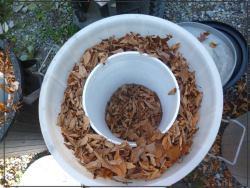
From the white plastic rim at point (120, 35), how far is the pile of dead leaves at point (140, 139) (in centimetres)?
2

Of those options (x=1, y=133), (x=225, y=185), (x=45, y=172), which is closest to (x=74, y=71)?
(x=1, y=133)

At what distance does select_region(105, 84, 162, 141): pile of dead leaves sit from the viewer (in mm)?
1228

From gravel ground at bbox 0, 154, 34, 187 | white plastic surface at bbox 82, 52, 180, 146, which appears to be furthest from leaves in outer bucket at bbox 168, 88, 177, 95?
gravel ground at bbox 0, 154, 34, 187

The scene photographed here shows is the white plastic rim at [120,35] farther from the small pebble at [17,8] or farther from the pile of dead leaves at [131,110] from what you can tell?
the small pebble at [17,8]

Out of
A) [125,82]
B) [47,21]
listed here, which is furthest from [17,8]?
[125,82]

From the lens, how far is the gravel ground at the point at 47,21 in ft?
5.49

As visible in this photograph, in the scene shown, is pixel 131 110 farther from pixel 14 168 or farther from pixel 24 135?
pixel 14 168

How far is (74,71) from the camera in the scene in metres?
1.14

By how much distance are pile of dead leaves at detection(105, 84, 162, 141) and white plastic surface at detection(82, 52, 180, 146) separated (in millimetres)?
19

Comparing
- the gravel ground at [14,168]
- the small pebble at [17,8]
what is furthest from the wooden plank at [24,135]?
the small pebble at [17,8]

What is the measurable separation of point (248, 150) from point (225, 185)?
285 millimetres

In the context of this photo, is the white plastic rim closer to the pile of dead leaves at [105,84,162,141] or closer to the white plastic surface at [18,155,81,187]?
the pile of dead leaves at [105,84,162,141]

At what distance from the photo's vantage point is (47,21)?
1751 mm

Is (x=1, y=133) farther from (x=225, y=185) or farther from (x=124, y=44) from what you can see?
(x=225, y=185)
